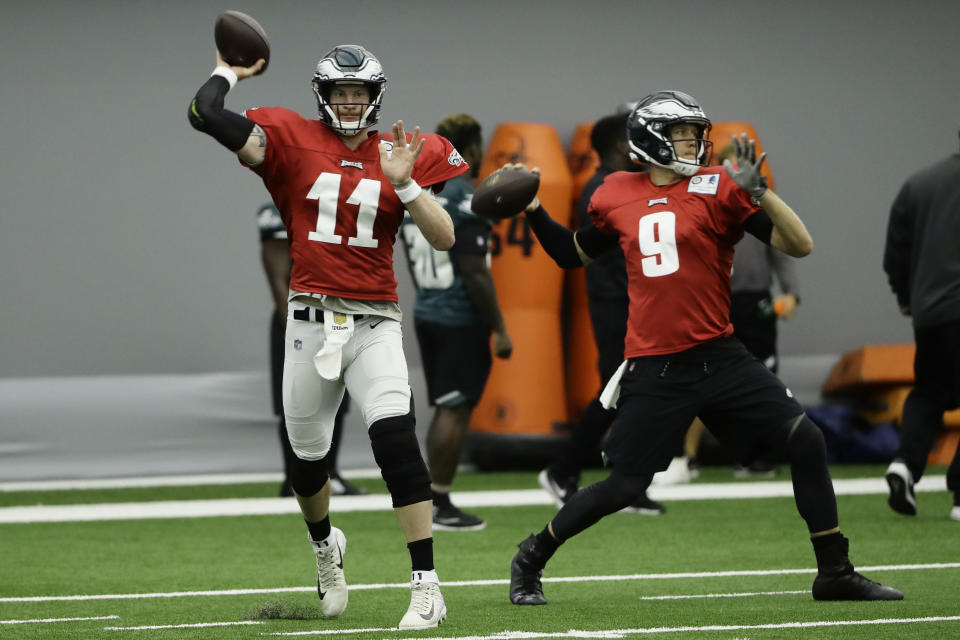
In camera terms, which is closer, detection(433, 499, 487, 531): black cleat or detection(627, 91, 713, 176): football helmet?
detection(627, 91, 713, 176): football helmet

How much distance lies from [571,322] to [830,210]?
2485mm

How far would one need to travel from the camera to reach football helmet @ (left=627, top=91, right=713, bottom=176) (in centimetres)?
527

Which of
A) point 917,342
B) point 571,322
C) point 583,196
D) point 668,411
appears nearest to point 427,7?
point 571,322

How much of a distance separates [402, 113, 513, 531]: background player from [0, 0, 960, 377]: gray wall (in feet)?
12.1

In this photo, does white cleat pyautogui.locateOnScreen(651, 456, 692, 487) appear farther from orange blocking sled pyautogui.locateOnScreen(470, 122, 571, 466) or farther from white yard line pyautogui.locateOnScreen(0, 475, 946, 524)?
orange blocking sled pyautogui.locateOnScreen(470, 122, 571, 466)

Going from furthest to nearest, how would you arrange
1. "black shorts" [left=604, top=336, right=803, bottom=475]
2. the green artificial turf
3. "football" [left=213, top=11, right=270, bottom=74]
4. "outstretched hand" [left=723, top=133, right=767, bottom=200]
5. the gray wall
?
the gray wall < "black shorts" [left=604, top=336, right=803, bottom=475] < "football" [left=213, top=11, right=270, bottom=74] < "outstretched hand" [left=723, top=133, right=767, bottom=200] < the green artificial turf

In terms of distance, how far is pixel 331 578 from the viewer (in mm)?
5012

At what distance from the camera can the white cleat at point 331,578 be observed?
4980mm

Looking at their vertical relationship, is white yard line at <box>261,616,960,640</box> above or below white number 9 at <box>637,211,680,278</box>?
below

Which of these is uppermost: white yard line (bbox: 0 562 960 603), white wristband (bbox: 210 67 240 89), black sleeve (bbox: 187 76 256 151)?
white wristband (bbox: 210 67 240 89)

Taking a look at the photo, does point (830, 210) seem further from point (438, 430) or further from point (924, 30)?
point (438, 430)

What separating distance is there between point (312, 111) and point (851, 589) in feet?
23.6

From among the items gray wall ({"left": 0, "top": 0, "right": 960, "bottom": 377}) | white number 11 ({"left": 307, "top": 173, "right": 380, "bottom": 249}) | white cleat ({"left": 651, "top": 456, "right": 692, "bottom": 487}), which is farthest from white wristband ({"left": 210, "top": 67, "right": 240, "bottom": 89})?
gray wall ({"left": 0, "top": 0, "right": 960, "bottom": 377})

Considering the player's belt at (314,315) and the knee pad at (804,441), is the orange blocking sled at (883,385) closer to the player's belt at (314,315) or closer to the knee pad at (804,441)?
the knee pad at (804,441)
